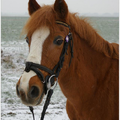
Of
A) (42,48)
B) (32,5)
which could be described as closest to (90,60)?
(42,48)

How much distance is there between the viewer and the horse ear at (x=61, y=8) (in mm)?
1994

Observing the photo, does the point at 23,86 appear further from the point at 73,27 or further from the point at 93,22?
the point at 93,22

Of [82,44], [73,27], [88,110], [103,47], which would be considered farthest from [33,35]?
[88,110]

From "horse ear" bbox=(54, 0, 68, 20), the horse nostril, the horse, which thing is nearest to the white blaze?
the horse

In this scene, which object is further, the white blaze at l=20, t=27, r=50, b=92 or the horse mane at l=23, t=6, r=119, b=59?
the horse mane at l=23, t=6, r=119, b=59

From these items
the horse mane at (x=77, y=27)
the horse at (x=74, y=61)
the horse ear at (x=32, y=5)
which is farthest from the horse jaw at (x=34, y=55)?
the horse ear at (x=32, y=5)

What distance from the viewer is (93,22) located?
8.56 feet

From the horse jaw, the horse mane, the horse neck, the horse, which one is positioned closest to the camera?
the horse jaw

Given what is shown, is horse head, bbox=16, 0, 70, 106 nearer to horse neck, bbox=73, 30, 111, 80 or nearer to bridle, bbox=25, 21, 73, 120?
bridle, bbox=25, 21, 73, 120

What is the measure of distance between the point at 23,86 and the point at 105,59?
1.43 m

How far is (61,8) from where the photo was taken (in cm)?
205

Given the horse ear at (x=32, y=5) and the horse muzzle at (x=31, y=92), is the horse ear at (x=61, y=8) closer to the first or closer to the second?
the horse ear at (x=32, y=5)

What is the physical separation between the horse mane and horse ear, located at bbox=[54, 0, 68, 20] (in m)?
0.07

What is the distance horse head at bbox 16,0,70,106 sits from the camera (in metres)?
1.74
